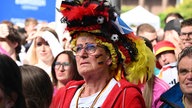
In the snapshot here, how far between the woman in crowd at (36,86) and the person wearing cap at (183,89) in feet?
3.34

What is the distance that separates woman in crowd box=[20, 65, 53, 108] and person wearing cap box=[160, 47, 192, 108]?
1018 mm

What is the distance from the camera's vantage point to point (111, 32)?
4.92m

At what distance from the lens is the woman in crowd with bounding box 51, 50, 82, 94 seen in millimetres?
6619

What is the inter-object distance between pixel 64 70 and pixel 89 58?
1.84m

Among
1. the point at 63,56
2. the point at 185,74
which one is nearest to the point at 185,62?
the point at 185,74

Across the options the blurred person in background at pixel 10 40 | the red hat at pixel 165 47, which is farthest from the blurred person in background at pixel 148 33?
the blurred person in background at pixel 10 40

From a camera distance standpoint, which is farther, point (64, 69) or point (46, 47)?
point (46, 47)

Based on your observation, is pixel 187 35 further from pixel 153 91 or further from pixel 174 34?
pixel 174 34

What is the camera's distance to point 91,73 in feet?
15.7

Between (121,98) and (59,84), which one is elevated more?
(121,98)

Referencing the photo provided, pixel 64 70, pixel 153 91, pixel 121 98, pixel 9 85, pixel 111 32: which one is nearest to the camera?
pixel 9 85

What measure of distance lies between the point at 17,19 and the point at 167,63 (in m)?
4.63

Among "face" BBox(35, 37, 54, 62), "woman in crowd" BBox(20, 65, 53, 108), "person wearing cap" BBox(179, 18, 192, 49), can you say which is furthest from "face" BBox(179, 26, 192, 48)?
"woman in crowd" BBox(20, 65, 53, 108)

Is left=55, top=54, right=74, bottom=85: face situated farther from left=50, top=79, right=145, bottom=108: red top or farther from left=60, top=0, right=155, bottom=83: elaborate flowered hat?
left=50, top=79, right=145, bottom=108: red top
